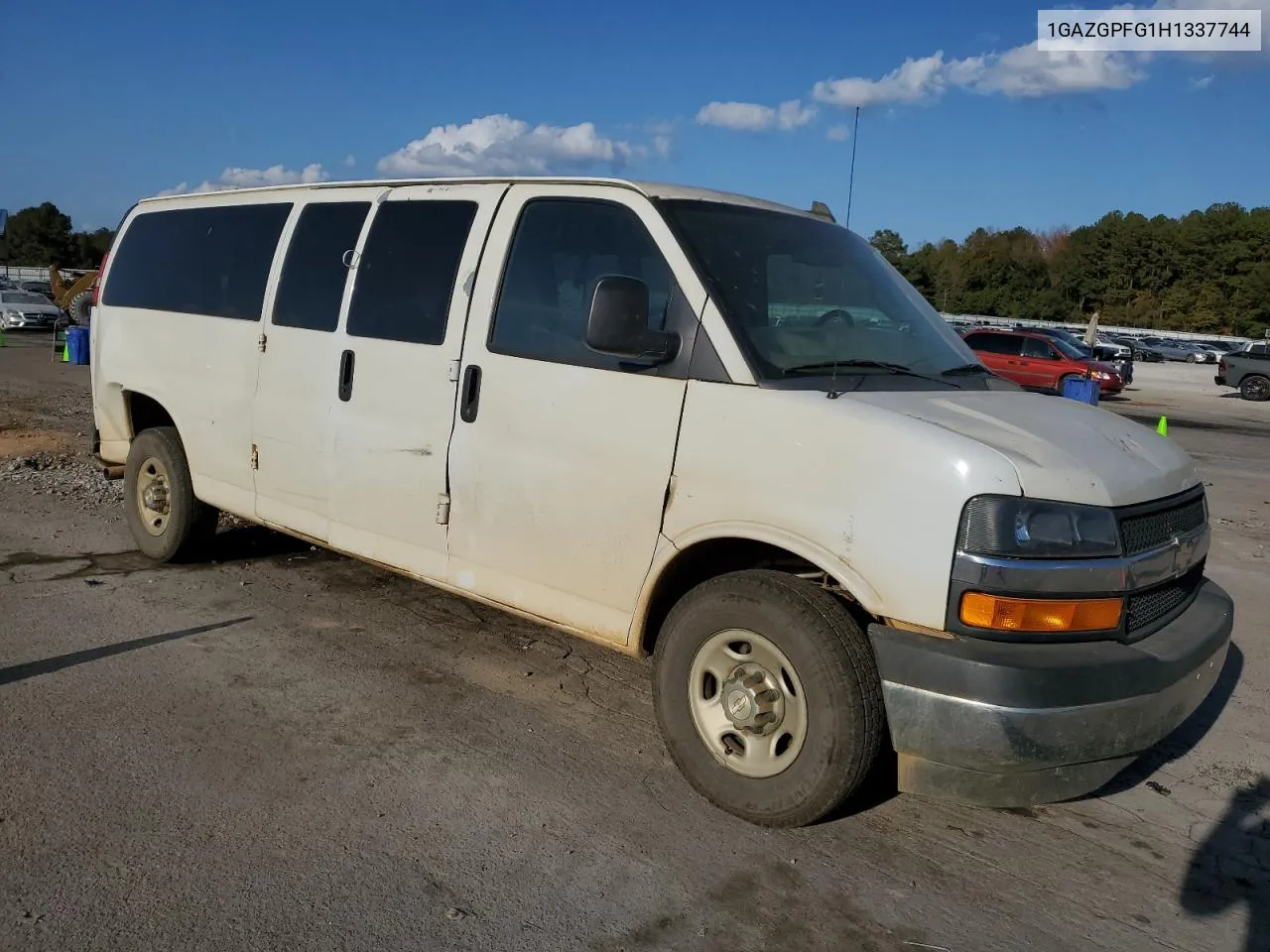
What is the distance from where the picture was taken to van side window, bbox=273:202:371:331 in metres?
5.05

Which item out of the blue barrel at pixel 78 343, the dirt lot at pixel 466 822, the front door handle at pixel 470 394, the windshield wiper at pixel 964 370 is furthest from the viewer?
the blue barrel at pixel 78 343

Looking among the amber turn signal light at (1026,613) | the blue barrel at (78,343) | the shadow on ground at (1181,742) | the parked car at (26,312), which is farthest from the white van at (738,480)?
the parked car at (26,312)

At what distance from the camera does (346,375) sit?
4.88 metres

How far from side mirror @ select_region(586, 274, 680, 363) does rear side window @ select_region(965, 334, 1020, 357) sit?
24715mm

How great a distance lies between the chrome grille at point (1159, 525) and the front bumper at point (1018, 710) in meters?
0.31

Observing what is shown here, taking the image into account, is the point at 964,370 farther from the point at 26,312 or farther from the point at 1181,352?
the point at 1181,352

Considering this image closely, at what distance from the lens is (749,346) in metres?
3.64

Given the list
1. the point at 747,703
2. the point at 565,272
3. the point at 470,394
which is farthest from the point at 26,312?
the point at 747,703

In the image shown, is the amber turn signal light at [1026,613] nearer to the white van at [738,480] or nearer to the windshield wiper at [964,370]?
the white van at [738,480]

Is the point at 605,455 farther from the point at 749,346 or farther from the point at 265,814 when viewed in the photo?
the point at 265,814

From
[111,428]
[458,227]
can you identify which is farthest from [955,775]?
[111,428]

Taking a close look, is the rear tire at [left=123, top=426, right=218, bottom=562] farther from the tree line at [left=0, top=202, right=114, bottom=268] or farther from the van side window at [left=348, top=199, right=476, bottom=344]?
the tree line at [left=0, top=202, right=114, bottom=268]

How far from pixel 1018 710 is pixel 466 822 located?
1.79 m

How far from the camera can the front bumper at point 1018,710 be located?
3006mm
